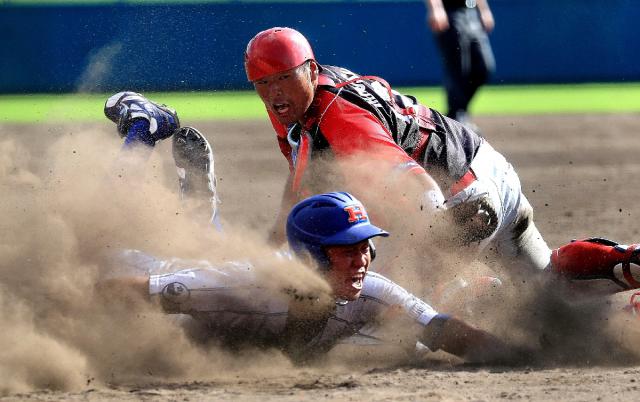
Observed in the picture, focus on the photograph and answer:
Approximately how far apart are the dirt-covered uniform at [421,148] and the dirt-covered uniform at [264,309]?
0.67 metres

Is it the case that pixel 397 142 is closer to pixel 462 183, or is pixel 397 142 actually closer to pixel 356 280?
pixel 462 183

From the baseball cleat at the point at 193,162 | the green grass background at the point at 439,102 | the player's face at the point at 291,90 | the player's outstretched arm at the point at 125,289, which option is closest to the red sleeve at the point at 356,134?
the player's face at the point at 291,90

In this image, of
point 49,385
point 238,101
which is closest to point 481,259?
point 49,385

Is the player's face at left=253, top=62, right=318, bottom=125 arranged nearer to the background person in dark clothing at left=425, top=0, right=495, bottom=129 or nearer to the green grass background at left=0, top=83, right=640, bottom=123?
the background person in dark clothing at left=425, top=0, right=495, bottom=129

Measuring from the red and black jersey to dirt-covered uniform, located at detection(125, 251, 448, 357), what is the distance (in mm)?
674

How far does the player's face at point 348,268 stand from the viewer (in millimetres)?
4945

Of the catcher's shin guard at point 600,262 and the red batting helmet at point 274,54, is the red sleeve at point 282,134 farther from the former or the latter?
the catcher's shin guard at point 600,262

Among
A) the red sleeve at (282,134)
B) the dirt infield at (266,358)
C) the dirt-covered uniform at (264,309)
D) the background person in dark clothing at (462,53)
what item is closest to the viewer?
the dirt infield at (266,358)

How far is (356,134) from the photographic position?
549 cm

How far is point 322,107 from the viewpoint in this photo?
566 centimetres

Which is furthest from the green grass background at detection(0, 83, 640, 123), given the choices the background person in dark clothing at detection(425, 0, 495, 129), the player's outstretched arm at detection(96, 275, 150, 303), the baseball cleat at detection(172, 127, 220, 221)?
the player's outstretched arm at detection(96, 275, 150, 303)

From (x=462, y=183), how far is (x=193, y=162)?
1.96 metres

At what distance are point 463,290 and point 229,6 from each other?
12924mm

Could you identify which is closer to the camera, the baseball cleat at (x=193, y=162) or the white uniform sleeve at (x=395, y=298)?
the white uniform sleeve at (x=395, y=298)
